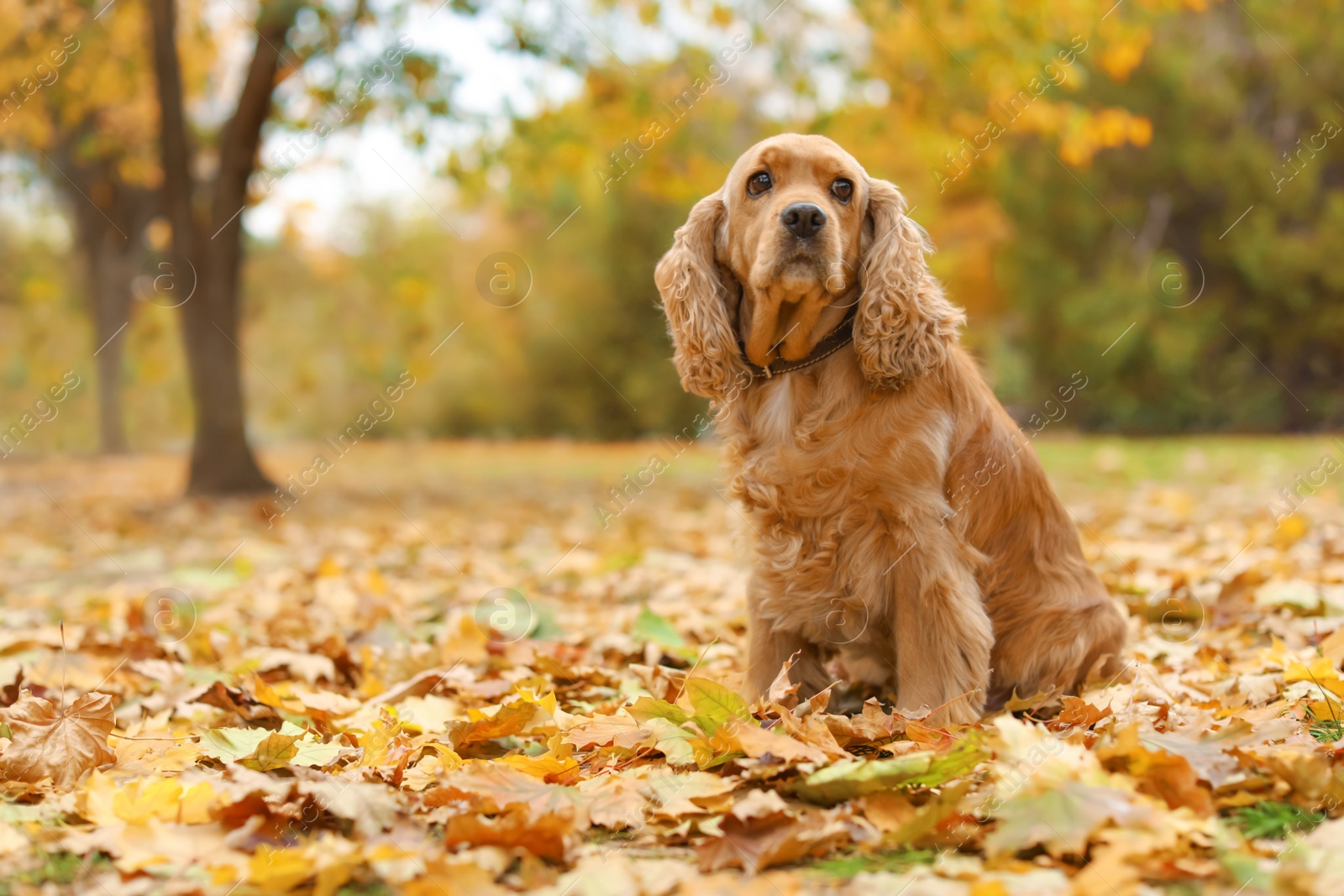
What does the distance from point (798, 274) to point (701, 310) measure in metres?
0.36

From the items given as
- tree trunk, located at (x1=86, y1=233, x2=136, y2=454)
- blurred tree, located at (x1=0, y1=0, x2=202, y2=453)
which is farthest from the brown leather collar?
tree trunk, located at (x1=86, y1=233, x2=136, y2=454)

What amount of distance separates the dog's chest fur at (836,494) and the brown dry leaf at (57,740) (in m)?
1.65

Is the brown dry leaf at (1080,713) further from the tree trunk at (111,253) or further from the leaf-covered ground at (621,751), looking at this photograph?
the tree trunk at (111,253)

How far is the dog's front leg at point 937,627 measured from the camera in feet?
8.43

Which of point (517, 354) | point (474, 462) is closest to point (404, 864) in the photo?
point (474, 462)

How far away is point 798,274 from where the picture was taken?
2.69 m

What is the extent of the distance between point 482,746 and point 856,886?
45.3 inches

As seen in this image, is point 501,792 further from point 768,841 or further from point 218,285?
point 218,285

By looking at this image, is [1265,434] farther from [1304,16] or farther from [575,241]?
[575,241]

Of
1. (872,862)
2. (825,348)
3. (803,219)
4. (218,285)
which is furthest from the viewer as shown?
(218,285)

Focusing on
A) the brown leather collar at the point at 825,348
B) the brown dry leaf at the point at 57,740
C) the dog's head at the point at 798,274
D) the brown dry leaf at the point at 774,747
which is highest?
the dog's head at the point at 798,274

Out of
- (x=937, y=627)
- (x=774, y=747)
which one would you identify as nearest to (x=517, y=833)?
(x=774, y=747)

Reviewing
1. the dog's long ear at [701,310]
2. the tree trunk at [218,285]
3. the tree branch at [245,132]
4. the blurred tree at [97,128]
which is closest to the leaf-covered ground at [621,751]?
the dog's long ear at [701,310]

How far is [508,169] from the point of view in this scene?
30.3 ft
